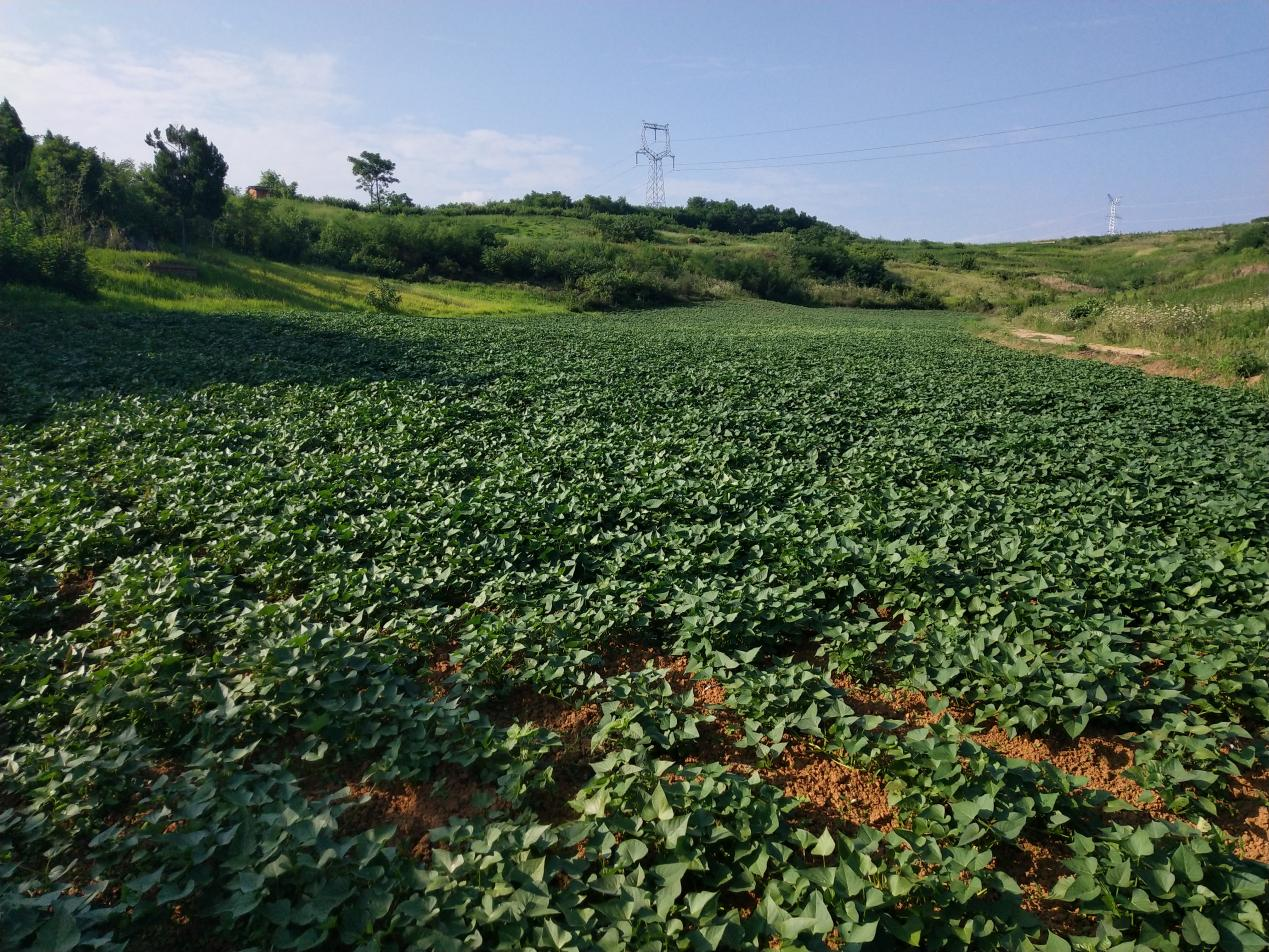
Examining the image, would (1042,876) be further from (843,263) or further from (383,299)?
(843,263)

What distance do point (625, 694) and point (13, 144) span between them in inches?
1930

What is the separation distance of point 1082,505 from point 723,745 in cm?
569

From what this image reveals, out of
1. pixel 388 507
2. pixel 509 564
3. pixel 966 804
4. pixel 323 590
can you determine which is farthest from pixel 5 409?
pixel 966 804

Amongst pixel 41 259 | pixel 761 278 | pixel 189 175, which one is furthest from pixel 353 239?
pixel 761 278

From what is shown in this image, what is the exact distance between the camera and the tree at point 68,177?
34.4 metres

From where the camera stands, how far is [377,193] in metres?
87.8

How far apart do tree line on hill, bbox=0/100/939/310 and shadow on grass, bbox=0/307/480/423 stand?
7888 millimetres

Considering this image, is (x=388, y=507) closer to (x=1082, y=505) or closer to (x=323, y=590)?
(x=323, y=590)

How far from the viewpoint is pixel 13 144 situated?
3628 cm

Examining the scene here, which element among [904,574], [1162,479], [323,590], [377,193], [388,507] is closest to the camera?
[323,590]

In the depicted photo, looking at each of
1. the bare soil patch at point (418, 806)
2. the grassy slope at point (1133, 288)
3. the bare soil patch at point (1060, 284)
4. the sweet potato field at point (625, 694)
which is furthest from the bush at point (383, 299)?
the bare soil patch at point (1060, 284)

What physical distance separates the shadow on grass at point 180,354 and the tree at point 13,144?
2103 cm

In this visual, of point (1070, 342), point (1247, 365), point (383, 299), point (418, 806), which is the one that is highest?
point (383, 299)

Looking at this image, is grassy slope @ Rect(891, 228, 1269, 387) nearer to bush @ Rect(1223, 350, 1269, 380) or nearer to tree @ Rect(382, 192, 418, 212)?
bush @ Rect(1223, 350, 1269, 380)
